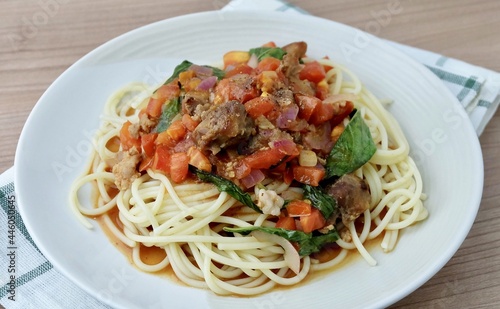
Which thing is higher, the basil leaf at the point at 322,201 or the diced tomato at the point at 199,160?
the diced tomato at the point at 199,160

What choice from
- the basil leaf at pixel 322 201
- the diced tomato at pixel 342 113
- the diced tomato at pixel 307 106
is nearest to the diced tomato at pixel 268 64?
the diced tomato at pixel 307 106

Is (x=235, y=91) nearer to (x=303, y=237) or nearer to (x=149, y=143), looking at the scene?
(x=149, y=143)

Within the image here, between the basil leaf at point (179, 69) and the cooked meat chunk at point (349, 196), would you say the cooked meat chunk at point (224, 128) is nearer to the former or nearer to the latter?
the cooked meat chunk at point (349, 196)

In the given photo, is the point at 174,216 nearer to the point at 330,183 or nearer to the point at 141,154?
the point at 141,154

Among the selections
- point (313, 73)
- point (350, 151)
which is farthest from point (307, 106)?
point (313, 73)

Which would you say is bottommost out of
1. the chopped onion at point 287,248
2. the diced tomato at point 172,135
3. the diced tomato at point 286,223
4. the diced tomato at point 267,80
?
the chopped onion at point 287,248

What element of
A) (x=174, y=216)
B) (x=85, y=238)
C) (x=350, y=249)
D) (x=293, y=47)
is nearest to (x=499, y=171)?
(x=350, y=249)
